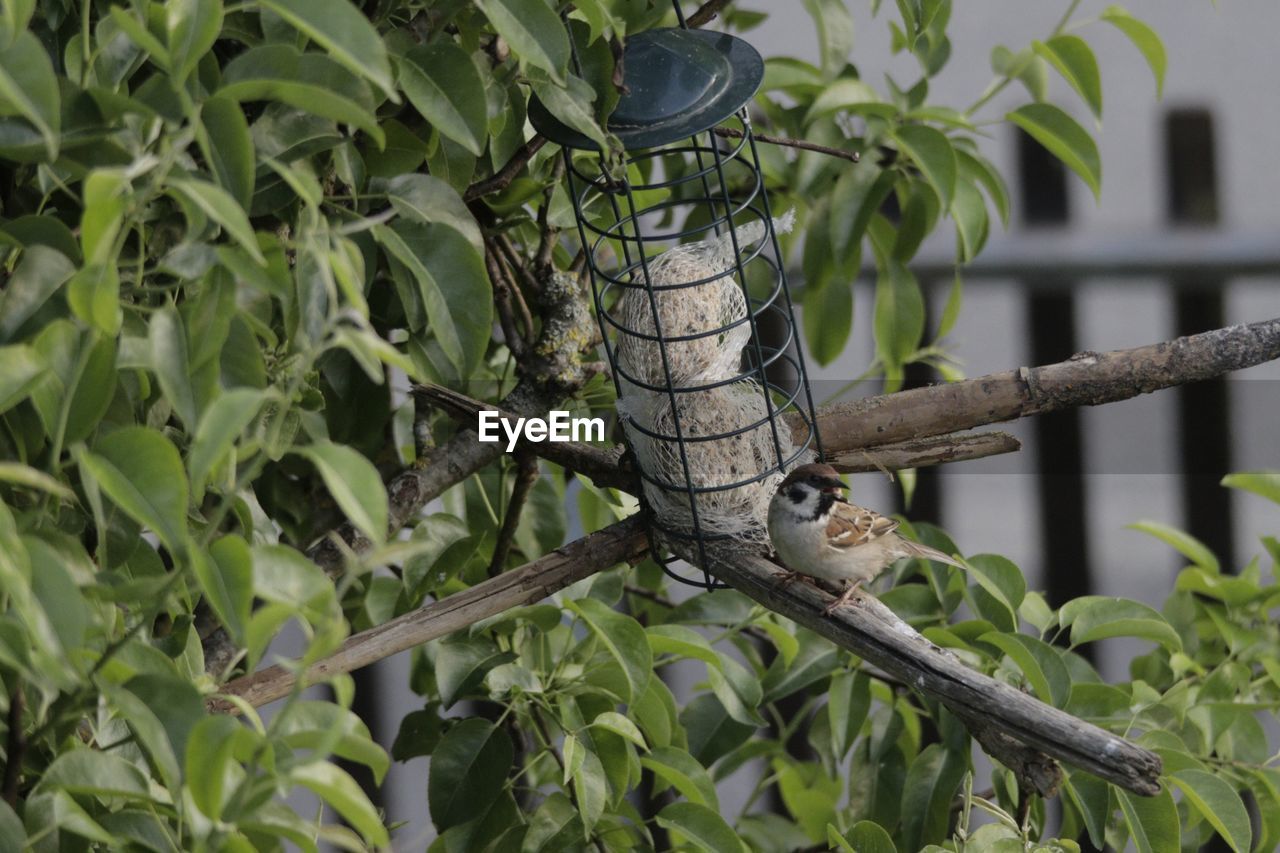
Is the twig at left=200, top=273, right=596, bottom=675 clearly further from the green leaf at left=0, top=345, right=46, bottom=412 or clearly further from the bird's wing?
the green leaf at left=0, top=345, right=46, bottom=412

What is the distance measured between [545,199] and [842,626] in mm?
734

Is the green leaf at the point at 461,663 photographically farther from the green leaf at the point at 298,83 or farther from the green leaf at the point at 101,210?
the green leaf at the point at 101,210

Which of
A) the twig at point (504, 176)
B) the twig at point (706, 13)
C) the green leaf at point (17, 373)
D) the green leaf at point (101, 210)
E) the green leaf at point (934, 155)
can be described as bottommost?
the green leaf at point (934, 155)

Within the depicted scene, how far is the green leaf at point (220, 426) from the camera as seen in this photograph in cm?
90

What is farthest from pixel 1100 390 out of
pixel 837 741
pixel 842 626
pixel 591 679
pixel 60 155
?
pixel 60 155

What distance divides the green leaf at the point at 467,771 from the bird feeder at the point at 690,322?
0.33m

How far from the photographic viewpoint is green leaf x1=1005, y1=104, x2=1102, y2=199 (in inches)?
80.4

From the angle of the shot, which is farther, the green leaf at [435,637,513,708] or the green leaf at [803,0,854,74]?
the green leaf at [803,0,854,74]

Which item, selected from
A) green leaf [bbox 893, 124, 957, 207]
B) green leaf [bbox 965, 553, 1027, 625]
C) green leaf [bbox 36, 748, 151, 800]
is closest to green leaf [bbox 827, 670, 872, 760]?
green leaf [bbox 965, 553, 1027, 625]

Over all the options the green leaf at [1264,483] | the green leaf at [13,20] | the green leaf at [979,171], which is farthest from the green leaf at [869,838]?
the green leaf at [13,20]

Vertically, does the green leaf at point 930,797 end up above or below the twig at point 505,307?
below

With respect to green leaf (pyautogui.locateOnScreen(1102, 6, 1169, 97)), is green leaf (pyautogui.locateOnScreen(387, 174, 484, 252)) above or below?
above

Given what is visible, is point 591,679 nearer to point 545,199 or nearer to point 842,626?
point 842,626

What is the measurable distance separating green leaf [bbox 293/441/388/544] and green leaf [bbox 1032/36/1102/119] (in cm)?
141
